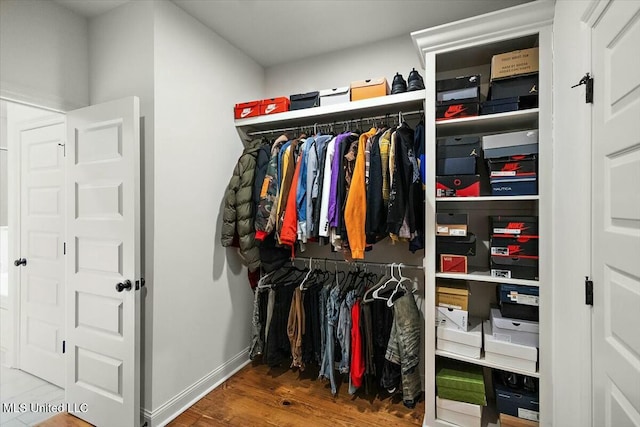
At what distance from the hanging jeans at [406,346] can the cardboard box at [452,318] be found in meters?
0.21

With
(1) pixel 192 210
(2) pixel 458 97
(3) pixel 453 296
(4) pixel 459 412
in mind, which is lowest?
(4) pixel 459 412

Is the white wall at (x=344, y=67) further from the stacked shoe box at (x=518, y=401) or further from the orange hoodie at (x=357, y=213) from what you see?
the stacked shoe box at (x=518, y=401)

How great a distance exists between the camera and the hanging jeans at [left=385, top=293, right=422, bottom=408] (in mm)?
1854

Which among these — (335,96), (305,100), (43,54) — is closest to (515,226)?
(335,96)

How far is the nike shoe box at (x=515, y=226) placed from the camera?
156 cm

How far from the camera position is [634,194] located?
87 centimetres

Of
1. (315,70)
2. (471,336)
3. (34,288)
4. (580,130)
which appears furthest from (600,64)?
(34,288)

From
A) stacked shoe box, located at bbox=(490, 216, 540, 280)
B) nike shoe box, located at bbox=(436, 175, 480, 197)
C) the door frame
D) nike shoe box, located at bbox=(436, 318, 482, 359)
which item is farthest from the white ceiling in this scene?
nike shoe box, located at bbox=(436, 318, 482, 359)

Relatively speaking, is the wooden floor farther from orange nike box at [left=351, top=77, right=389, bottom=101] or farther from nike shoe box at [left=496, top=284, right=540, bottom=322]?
orange nike box at [left=351, top=77, right=389, bottom=101]

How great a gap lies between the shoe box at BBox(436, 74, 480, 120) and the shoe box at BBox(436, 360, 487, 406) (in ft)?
5.06

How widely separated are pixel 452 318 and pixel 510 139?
1.08 meters

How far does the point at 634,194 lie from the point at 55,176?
131 inches

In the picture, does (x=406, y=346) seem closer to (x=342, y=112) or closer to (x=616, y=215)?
(x=616, y=215)

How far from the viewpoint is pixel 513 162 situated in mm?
1607
